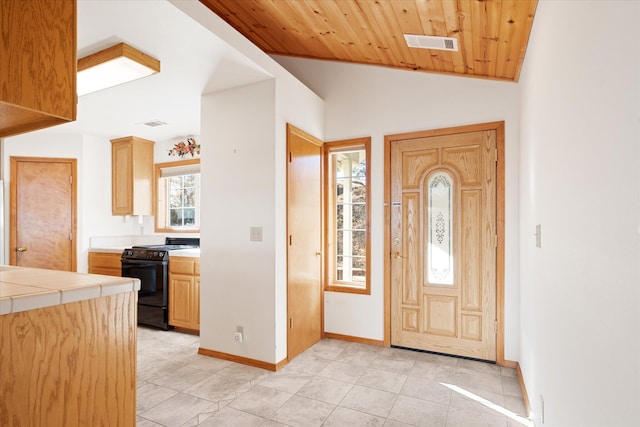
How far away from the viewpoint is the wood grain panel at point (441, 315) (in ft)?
10.3

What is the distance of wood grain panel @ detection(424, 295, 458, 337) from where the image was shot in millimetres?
3150

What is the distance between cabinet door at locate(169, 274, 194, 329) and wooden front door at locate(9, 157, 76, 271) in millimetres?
1722

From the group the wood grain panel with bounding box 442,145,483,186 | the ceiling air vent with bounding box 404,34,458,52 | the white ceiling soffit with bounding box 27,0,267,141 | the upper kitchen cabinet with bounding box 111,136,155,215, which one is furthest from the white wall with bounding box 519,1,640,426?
the upper kitchen cabinet with bounding box 111,136,155,215

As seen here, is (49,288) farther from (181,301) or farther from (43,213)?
(43,213)

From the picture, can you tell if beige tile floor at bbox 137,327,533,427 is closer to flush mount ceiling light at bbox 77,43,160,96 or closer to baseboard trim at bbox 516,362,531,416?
baseboard trim at bbox 516,362,531,416

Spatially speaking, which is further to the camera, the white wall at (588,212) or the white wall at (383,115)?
the white wall at (383,115)

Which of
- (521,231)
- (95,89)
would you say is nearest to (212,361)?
(95,89)

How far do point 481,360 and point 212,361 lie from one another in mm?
2344

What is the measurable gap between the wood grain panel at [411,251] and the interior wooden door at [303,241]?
856 millimetres

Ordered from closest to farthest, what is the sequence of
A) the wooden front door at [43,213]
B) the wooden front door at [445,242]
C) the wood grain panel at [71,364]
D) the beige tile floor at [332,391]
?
the wood grain panel at [71,364]
the beige tile floor at [332,391]
the wooden front door at [445,242]
the wooden front door at [43,213]

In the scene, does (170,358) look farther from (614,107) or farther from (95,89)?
(614,107)

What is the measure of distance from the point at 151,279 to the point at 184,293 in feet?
1.64

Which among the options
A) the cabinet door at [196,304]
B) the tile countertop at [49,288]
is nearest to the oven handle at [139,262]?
the cabinet door at [196,304]

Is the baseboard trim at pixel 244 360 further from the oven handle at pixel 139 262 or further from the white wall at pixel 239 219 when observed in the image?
the oven handle at pixel 139 262
